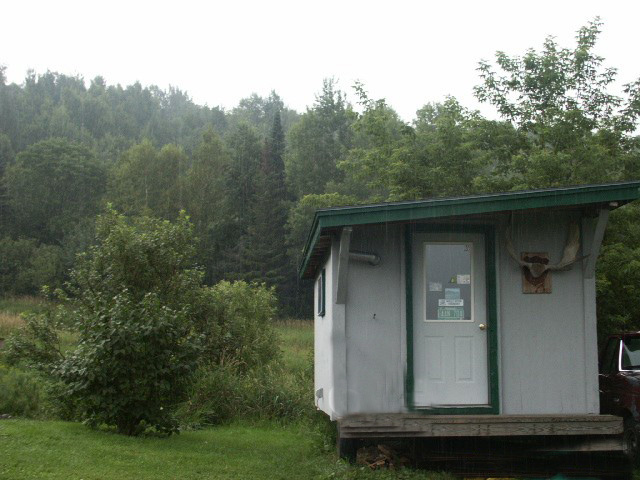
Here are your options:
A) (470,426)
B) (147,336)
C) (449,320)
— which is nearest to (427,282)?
(449,320)

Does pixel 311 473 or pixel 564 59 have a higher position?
pixel 564 59

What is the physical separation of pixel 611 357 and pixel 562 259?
221 centimetres

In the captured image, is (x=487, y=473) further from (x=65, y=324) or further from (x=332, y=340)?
(x=65, y=324)

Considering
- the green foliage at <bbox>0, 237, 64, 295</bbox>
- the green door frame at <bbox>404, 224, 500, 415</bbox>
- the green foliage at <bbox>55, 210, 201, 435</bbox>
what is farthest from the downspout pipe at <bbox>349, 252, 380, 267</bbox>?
the green foliage at <bbox>0, 237, 64, 295</bbox>

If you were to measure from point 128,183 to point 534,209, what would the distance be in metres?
62.8

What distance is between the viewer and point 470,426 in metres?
8.98

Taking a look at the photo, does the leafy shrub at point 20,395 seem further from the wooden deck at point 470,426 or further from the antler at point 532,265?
the antler at point 532,265

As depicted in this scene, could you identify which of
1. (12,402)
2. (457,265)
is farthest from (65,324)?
(457,265)

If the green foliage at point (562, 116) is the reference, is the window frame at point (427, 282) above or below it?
below

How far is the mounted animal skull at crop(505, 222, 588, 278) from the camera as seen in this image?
9.65 m

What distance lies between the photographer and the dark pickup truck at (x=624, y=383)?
386 inches

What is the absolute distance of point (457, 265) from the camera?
32.2 feet

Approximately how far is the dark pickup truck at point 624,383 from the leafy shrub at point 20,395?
10.5m

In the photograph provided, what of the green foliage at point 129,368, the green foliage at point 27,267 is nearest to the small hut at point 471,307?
the green foliage at point 129,368
